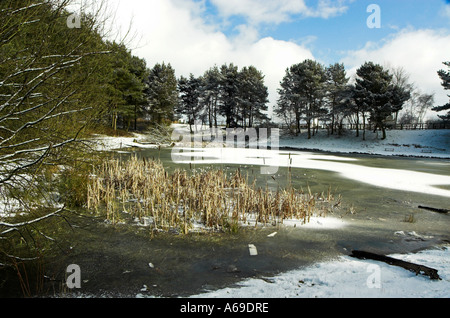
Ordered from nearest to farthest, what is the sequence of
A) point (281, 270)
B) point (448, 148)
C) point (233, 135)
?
point (281, 270)
point (448, 148)
point (233, 135)

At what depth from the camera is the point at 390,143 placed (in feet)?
125

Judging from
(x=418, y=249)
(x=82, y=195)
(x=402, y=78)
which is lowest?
(x=418, y=249)

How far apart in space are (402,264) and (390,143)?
130 ft

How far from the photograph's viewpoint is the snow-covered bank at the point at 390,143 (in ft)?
111

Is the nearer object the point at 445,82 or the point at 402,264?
the point at 402,264

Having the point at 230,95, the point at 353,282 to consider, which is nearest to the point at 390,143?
the point at 230,95

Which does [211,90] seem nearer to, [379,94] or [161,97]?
[161,97]

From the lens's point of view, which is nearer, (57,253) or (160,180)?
(57,253)

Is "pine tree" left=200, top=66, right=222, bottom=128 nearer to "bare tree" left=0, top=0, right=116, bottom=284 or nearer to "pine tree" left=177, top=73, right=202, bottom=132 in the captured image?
"pine tree" left=177, top=73, right=202, bottom=132

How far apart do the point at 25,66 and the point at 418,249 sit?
728 cm

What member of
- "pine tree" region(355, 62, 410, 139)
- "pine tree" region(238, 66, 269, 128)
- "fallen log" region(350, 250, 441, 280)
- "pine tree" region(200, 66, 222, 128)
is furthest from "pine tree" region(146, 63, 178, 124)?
"fallen log" region(350, 250, 441, 280)
